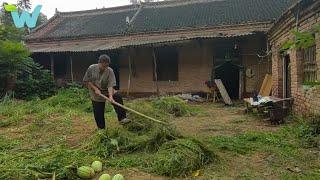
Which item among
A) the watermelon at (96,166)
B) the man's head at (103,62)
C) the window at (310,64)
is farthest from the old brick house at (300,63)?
the watermelon at (96,166)

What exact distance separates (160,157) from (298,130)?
11.9 feet

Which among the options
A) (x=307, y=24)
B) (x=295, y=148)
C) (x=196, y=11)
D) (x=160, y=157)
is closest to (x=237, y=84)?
(x=196, y=11)

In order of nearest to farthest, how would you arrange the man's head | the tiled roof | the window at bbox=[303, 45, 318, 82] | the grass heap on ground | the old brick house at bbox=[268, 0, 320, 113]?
1. the grass heap on ground
2. the man's head
3. the old brick house at bbox=[268, 0, 320, 113]
4. the window at bbox=[303, 45, 318, 82]
5. the tiled roof

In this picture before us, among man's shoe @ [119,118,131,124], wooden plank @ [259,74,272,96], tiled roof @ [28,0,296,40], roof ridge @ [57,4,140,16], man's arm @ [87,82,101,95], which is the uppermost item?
roof ridge @ [57,4,140,16]

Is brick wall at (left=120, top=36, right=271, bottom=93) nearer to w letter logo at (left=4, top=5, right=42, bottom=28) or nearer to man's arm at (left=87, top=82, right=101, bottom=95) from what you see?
w letter logo at (left=4, top=5, right=42, bottom=28)

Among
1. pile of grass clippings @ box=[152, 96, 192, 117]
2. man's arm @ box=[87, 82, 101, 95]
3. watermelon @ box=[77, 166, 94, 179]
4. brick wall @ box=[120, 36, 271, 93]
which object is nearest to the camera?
watermelon @ box=[77, 166, 94, 179]

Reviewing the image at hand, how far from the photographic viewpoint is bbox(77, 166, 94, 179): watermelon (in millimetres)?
4574

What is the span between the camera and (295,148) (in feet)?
20.5

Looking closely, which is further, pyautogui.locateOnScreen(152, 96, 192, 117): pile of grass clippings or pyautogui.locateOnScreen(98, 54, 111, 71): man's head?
pyautogui.locateOnScreen(152, 96, 192, 117): pile of grass clippings

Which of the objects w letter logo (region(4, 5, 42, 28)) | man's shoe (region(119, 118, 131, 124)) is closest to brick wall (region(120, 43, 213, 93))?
w letter logo (region(4, 5, 42, 28))

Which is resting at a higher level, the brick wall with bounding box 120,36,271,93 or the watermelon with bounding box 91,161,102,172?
the brick wall with bounding box 120,36,271,93

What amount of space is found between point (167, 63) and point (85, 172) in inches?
582

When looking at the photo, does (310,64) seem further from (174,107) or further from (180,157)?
(180,157)

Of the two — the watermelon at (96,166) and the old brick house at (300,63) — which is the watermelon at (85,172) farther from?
the old brick house at (300,63)
